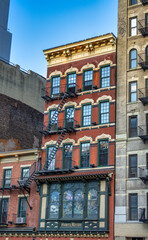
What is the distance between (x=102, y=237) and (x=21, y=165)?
11.9 metres

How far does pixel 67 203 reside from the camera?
37.9 meters

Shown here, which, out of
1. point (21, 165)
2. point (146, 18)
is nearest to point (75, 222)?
point (21, 165)

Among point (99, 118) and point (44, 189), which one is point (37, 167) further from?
point (99, 118)

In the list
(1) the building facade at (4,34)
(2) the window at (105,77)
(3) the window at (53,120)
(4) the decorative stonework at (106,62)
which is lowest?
(3) the window at (53,120)

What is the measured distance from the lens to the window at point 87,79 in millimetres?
40781

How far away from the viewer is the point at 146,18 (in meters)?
39.3

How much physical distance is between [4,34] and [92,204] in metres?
43.9

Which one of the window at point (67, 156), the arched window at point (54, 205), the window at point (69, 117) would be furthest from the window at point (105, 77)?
the arched window at point (54, 205)

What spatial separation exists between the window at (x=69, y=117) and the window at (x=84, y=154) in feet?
8.54

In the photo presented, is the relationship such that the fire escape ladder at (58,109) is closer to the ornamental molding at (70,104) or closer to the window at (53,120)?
the window at (53,120)

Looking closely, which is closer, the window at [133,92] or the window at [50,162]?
the window at [133,92]

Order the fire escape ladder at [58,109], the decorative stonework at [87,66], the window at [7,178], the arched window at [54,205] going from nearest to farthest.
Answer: the arched window at [54,205], the decorative stonework at [87,66], the fire escape ladder at [58,109], the window at [7,178]

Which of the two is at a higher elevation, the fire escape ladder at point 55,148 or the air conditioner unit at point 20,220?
the fire escape ladder at point 55,148

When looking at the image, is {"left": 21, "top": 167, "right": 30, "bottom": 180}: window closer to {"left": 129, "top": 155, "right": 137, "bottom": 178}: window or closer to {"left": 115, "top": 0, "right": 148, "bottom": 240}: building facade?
{"left": 115, "top": 0, "right": 148, "bottom": 240}: building facade
